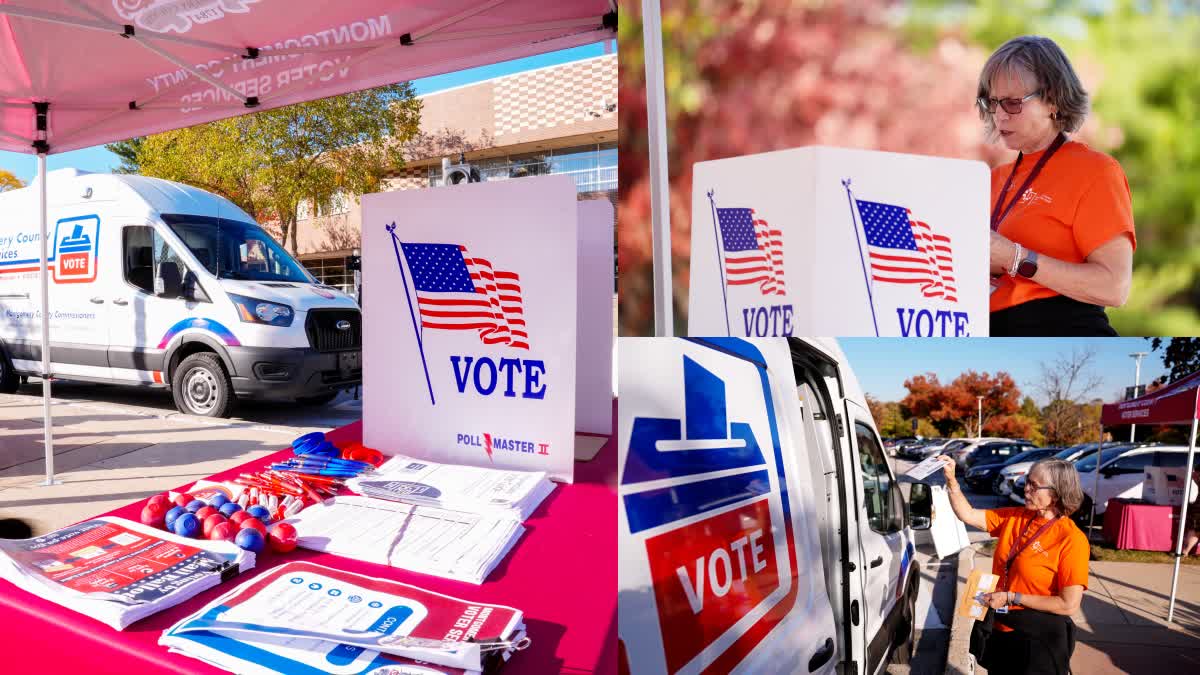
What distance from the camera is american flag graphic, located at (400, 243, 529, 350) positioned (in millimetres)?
1160

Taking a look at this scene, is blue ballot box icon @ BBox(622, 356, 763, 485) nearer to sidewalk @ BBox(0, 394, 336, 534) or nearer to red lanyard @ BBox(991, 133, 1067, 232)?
red lanyard @ BBox(991, 133, 1067, 232)

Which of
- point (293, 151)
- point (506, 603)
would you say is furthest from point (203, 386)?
point (293, 151)

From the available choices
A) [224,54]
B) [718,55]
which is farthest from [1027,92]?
[224,54]

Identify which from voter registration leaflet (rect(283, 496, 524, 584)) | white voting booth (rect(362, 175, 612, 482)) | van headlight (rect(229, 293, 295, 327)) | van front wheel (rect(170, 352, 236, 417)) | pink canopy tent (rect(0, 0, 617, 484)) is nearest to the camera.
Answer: voter registration leaflet (rect(283, 496, 524, 584))

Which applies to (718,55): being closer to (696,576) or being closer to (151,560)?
(696,576)

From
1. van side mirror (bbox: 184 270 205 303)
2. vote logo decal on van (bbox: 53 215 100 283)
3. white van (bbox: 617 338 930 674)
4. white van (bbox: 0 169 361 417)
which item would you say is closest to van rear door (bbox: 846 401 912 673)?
white van (bbox: 617 338 930 674)

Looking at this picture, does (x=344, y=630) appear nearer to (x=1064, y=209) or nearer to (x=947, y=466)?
(x=947, y=466)

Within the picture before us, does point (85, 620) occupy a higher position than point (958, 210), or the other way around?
point (958, 210)

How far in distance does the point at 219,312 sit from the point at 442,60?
3.66 m

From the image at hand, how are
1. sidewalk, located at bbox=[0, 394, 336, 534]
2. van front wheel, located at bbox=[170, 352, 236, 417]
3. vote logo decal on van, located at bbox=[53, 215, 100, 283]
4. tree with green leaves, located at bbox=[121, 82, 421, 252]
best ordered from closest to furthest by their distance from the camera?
sidewalk, located at bbox=[0, 394, 336, 534] → van front wheel, located at bbox=[170, 352, 236, 417] → vote logo decal on van, located at bbox=[53, 215, 100, 283] → tree with green leaves, located at bbox=[121, 82, 421, 252]

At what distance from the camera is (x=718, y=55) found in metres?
0.67

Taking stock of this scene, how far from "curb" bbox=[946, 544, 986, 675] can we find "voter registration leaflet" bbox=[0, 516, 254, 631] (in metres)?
0.81

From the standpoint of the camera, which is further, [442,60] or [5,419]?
[5,419]

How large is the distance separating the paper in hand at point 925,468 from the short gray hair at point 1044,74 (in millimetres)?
319
